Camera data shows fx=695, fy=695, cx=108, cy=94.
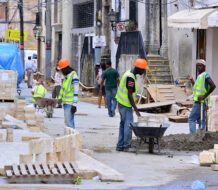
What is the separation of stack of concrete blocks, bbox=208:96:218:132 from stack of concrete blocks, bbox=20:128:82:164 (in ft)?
20.7

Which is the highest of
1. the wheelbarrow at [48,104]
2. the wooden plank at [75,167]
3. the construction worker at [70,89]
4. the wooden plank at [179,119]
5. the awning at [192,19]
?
the awning at [192,19]

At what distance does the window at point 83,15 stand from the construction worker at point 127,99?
28.5 meters

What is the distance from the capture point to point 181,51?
2872cm

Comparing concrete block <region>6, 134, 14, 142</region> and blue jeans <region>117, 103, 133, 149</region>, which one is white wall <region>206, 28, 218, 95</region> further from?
concrete block <region>6, 134, 14, 142</region>

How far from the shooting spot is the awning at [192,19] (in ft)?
71.2

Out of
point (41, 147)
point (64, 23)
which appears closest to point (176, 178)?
point (41, 147)

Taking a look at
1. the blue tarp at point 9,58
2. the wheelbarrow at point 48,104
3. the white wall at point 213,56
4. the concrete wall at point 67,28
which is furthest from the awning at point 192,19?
the concrete wall at point 67,28

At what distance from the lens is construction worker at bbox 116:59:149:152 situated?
42.3 feet

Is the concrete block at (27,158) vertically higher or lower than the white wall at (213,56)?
lower

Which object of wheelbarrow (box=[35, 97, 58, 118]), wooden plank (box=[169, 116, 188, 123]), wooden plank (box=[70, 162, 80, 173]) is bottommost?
wooden plank (box=[169, 116, 188, 123])

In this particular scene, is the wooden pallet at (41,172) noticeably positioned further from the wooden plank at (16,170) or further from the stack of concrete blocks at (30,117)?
the stack of concrete blocks at (30,117)

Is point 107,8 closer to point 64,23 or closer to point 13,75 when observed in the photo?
point 64,23

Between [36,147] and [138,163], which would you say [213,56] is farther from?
[36,147]

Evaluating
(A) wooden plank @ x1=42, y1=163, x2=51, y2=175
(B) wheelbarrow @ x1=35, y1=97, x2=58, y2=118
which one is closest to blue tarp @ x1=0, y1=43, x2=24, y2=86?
(B) wheelbarrow @ x1=35, y1=97, x2=58, y2=118
